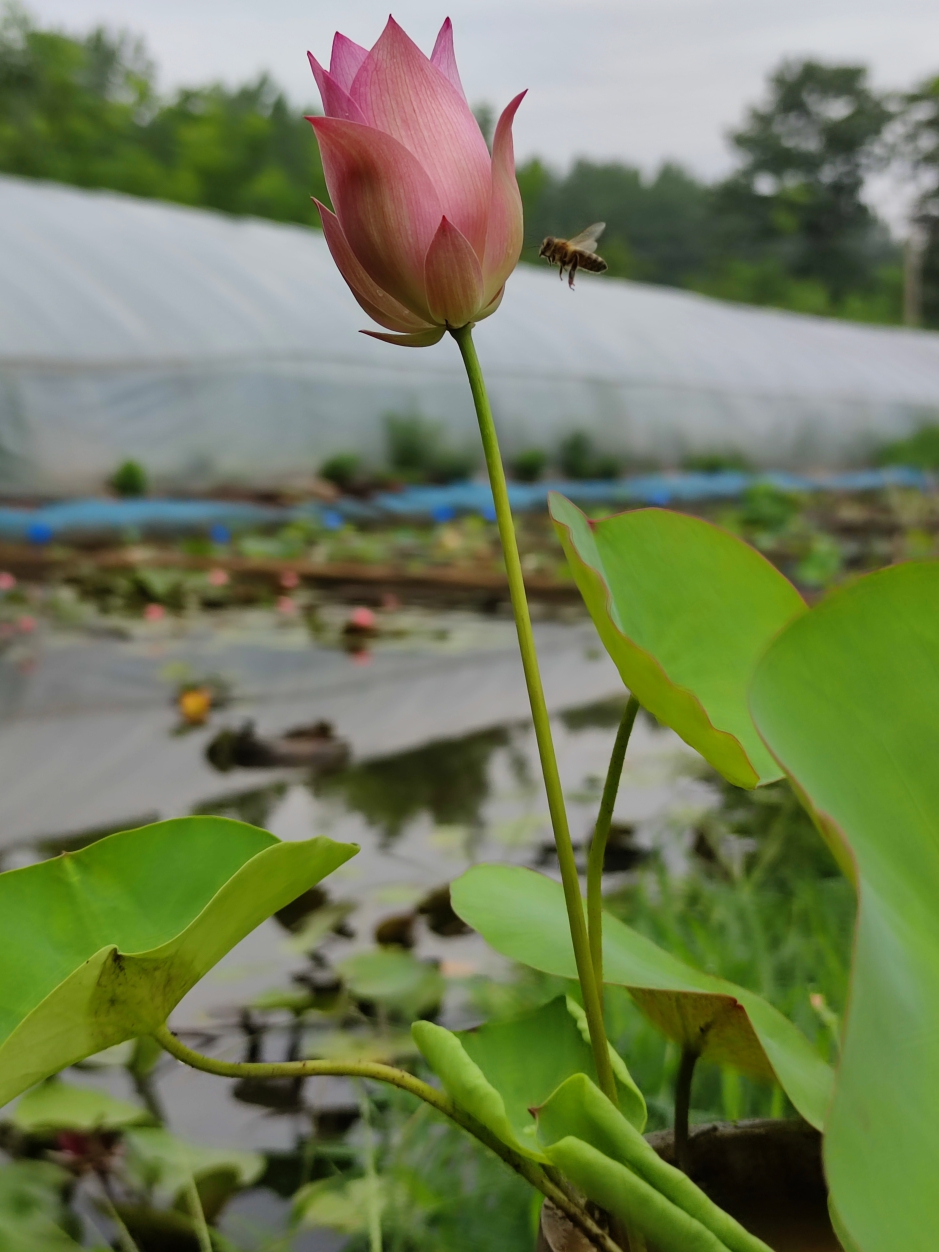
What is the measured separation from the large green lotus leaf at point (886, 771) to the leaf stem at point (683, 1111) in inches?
5.1

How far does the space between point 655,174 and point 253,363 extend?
18921mm

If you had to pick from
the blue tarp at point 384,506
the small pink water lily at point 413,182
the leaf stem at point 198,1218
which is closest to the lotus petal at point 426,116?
the small pink water lily at point 413,182

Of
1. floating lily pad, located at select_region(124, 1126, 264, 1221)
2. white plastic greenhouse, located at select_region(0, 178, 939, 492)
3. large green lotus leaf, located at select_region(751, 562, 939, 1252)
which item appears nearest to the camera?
large green lotus leaf, located at select_region(751, 562, 939, 1252)

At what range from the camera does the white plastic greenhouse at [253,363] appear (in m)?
2.70

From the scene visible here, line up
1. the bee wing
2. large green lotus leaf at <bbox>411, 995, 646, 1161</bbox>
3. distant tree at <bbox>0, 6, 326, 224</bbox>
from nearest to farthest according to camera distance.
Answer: large green lotus leaf at <bbox>411, 995, 646, 1161</bbox> < the bee wing < distant tree at <bbox>0, 6, 326, 224</bbox>

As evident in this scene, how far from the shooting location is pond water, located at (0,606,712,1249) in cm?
77

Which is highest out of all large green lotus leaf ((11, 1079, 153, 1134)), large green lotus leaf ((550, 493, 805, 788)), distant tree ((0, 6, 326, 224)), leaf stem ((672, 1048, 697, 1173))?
distant tree ((0, 6, 326, 224))

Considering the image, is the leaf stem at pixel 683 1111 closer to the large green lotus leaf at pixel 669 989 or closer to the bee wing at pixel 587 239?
the large green lotus leaf at pixel 669 989

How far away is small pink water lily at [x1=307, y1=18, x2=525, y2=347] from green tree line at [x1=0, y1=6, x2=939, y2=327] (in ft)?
29.4

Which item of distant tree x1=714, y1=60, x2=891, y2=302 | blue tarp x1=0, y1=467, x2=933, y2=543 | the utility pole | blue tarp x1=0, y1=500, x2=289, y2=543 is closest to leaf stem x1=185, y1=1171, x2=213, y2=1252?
blue tarp x1=0, y1=467, x2=933, y2=543

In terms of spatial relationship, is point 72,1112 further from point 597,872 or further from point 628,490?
point 628,490

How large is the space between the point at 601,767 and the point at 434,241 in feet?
3.70

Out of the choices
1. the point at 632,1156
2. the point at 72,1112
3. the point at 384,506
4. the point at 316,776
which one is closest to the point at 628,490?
the point at 384,506

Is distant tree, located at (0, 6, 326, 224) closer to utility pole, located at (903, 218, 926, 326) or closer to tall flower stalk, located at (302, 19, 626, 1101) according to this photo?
utility pole, located at (903, 218, 926, 326)
